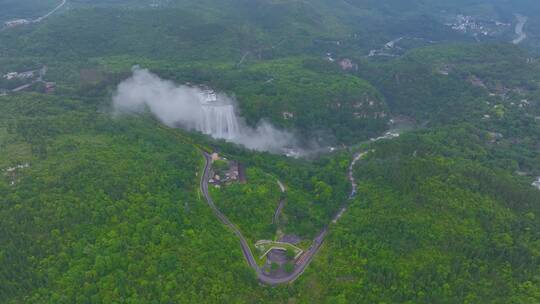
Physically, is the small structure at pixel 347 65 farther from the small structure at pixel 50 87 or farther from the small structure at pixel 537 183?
the small structure at pixel 50 87

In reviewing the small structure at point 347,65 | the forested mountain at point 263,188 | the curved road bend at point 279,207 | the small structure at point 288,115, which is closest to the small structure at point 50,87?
the forested mountain at point 263,188

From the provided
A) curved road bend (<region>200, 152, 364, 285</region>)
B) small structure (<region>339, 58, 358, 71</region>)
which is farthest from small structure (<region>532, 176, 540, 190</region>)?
small structure (<region>339, 58, 358, 71</region>)

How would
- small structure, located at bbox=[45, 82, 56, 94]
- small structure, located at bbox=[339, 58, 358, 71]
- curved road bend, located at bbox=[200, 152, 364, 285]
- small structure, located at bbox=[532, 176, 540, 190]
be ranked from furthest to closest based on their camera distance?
small structure, located at bbox=[339, 58, 358, 71] → small structure, located at bbox=[45, 82, 56, 94] → small structure, located at bbox=[532, 176, 540, 190] → curved road bend, located at bbox=[200, 152, 364, 285]

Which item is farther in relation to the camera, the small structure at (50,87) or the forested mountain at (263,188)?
the small structure at (50,87)

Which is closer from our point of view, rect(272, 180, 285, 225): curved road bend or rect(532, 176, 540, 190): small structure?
rect(272, 180, 285, 225): curved road bend

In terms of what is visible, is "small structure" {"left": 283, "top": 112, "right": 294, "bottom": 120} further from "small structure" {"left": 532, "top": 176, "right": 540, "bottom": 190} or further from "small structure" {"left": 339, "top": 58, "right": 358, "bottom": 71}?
"small structure" {"left": 532, "top": 176, "right": 540, "bottom": 190}

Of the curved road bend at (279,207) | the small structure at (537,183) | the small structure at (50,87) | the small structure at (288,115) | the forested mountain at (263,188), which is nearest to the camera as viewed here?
the forested mountain at (263,188)

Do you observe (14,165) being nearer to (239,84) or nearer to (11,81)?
(11,81)
